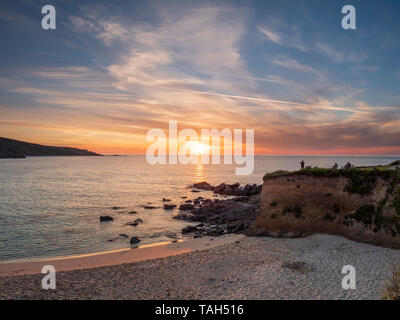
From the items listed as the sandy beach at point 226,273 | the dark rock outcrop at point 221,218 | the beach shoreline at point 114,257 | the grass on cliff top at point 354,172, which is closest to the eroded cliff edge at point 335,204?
the grass on cliff top at point 354,172

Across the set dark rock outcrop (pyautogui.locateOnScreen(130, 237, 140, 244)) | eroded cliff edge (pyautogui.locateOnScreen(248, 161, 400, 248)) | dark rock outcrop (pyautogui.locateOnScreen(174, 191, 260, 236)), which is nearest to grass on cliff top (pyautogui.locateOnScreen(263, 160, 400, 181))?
eroded cliff edge (pyautogui.locateOnScreen(248, 161, 400, 248))

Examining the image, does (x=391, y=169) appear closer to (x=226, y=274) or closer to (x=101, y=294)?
(x=226, y=274)

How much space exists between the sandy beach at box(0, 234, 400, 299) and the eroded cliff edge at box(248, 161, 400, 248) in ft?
5.21

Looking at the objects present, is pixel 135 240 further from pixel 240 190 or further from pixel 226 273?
pixel 240 190

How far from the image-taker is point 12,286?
59.3ft

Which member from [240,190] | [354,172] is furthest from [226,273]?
[240,190]

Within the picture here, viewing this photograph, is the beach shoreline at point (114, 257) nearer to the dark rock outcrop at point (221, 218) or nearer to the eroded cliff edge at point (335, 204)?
the dark rock outcrop at point (221, 218)

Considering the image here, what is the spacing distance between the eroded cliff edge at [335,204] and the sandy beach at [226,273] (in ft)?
5.21

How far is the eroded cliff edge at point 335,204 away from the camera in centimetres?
2356

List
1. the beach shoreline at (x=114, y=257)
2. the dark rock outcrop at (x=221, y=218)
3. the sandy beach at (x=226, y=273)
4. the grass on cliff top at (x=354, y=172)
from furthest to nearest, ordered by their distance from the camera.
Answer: the dark rock outcrop at (x=221, y=218), the grass on cliff top at (x=354, y=172), the beach shoreline at (x=114, y=257), the sandy beach at (x=226, y=273)

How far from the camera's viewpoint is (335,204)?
1074 inches
